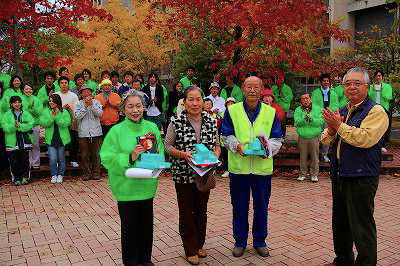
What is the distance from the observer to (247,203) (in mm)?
4520

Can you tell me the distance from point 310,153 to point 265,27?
9.54ft

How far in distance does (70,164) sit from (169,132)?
19.4 ft

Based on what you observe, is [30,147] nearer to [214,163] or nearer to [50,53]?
[214,163]

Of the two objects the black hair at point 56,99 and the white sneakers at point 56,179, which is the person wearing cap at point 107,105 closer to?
the black hair at point 56,99

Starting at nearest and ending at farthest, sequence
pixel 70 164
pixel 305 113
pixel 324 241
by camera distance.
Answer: pixel 324 241
pixel 305 113
pixel 70 164

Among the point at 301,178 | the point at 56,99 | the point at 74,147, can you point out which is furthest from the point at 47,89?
the point at 301,178

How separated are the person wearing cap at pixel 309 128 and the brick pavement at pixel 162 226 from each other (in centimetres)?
52

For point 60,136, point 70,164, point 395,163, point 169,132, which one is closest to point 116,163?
point 169,132

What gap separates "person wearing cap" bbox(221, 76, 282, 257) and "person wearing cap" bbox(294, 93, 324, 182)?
3.75 metres

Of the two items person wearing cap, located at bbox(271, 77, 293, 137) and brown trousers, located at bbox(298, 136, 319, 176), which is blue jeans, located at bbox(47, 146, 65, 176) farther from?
person wearing cap, located at bbox(271, 77, 293, 137)

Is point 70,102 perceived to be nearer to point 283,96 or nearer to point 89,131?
point 89,131

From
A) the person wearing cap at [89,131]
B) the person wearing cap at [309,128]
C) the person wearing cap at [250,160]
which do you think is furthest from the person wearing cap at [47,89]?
the person wearing cap at [250,160]

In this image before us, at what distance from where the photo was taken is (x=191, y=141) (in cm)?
423

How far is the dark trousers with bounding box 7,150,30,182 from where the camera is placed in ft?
27.0
